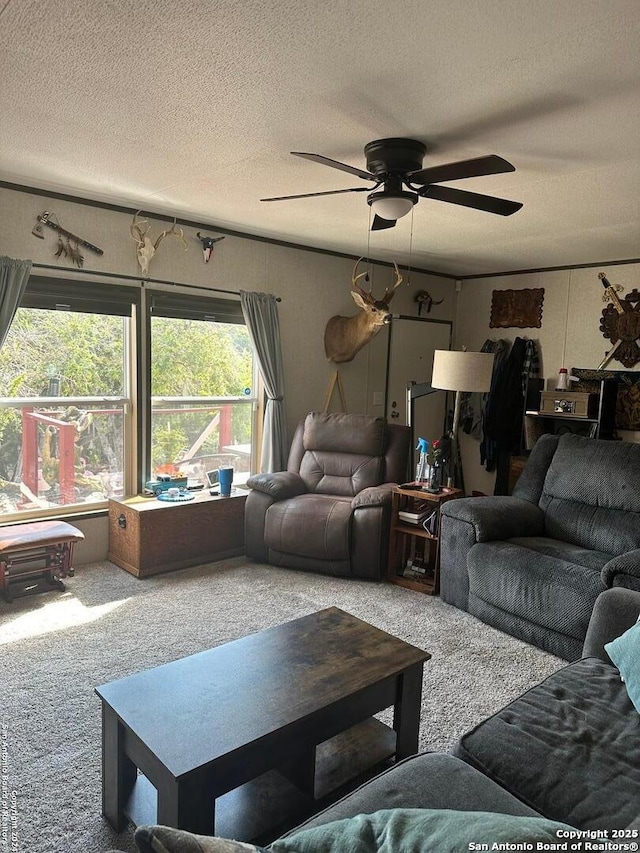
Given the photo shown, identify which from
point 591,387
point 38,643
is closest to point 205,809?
point 38,643

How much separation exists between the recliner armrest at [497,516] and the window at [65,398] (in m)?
2.36

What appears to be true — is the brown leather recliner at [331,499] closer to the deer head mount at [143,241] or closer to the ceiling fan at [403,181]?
the deer head mount at [143,241]

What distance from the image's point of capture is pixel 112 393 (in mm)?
4176

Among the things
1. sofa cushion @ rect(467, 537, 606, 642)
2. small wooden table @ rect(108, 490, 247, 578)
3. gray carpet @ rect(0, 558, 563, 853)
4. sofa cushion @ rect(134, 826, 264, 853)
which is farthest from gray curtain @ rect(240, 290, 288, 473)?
sofa cushion @ rect(134, 826, 264, 853)

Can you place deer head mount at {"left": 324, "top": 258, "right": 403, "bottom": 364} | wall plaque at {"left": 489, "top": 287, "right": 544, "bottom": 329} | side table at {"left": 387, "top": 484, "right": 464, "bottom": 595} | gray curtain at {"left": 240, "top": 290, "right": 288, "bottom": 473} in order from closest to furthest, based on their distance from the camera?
side table at {"left": 387, "top": 484, "right": 464, "bottom": 595} → gray curtain at {"left": 240, "top": 290, "right": 288, "bottom": 473} → deer head mount at {"left": 324, "top": 258, "right": 403, "bottom": 364} → wall plaque at {"left": 489, "top": 287, "right": 544, "bottom": 329}

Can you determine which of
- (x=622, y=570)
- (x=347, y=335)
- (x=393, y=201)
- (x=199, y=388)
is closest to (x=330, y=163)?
(x=393, y=201)

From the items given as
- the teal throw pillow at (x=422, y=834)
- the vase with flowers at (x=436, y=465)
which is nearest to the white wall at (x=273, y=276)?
the vase with flowers at (x=436, y=465)

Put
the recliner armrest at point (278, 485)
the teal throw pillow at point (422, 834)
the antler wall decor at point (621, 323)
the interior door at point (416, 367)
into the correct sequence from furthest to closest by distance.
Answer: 1. the interior door at point (416, 367)
2. the antler wall decor at point (621, 323)
3. the recliner armrest at point (278, 485)
4. the teal throw pillow at point (422, 834)

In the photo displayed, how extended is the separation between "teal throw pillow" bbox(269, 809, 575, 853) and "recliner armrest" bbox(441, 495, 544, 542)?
244 centimetres

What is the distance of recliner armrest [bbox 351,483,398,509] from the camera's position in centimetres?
398

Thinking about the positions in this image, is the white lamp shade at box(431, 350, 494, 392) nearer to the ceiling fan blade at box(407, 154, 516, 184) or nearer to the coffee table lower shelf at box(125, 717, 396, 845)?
the ceiling fan blade at box(407, 154, 516, 184)

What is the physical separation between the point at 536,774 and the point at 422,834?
0.69m

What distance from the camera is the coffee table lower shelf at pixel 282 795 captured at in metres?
1.76

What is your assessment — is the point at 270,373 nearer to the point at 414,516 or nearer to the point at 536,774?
the point at 414,516
